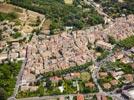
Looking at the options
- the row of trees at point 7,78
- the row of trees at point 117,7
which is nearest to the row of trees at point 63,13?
the row of trees at point 117,7

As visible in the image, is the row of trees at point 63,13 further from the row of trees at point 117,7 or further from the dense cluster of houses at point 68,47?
the dense cluster of houses at point 68,47

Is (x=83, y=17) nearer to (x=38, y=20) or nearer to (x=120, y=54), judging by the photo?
(x=38, y=20)

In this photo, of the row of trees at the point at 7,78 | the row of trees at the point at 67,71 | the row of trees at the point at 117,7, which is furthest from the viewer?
the row of trees at the point at 117,7

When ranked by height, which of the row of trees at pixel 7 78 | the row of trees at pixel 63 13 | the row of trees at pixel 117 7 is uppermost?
the row of trees at pixel 117 7

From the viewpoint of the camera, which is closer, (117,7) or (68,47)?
(68,47)

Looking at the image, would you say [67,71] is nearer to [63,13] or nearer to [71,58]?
[71,58]

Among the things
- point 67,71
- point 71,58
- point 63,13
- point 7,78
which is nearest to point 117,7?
point 63,13

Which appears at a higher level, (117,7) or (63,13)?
(117,7)

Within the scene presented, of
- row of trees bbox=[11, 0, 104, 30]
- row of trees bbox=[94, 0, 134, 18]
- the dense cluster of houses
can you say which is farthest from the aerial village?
row of trees bbox=[94, 0, 134, 18]

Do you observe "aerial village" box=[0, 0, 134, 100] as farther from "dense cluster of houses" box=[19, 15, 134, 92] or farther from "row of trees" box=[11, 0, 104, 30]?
"row of trees" box=[11, 0, 104, 30]

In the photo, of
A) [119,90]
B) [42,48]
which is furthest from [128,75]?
[42,48]

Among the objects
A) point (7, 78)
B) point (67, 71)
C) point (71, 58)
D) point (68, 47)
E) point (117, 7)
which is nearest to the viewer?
point (7, 78)

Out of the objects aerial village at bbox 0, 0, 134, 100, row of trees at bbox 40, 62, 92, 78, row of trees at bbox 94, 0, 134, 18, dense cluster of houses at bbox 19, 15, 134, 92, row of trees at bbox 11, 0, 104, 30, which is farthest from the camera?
row of trees at bbox 94, 0, 134, 18
